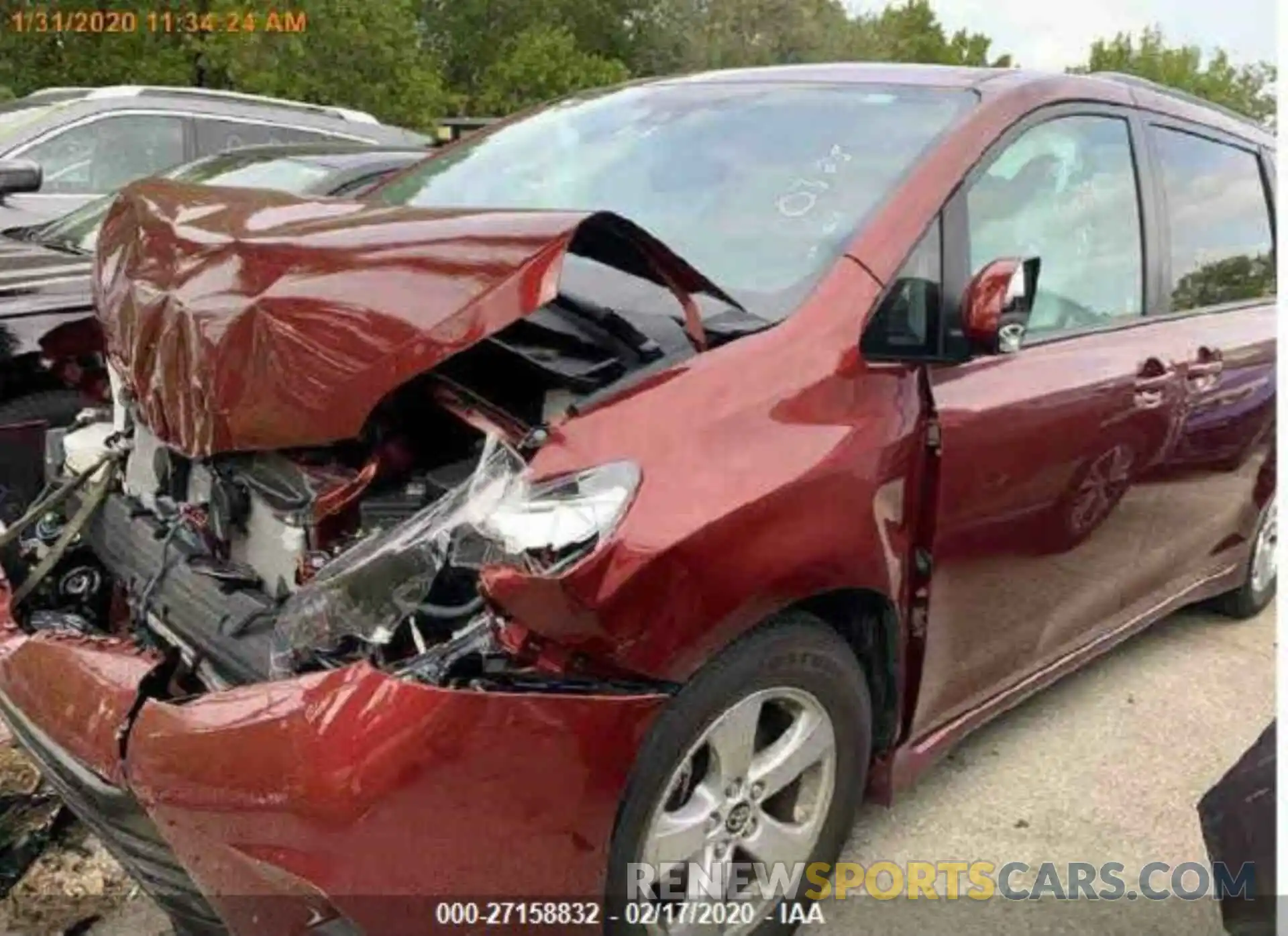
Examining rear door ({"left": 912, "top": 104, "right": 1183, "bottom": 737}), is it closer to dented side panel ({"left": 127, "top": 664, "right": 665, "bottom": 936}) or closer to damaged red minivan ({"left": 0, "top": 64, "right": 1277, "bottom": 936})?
damaged red minivan ({"left": 0, "top": 64, "right": 1277, "bottom": 936})

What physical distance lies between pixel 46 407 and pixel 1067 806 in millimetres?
3240

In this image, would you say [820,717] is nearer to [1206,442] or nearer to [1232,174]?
[1206,442]

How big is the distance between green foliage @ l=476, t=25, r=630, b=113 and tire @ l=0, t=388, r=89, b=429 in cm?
2988

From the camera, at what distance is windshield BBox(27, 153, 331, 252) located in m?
5.18

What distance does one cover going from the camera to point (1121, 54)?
65875mm

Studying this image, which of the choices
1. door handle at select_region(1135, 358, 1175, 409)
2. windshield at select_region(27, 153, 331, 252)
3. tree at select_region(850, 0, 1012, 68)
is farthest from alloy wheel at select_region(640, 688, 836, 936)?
tree at select_region(850, 0, 1012, 68)

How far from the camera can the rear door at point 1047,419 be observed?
2617 millimetres

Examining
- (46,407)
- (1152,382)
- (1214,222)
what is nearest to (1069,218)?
(1152,382)

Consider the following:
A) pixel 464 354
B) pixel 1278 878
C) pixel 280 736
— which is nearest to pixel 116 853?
pixel 280 736

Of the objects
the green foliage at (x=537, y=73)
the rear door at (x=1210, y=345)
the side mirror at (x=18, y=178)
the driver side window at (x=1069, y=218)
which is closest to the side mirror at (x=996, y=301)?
the driver side window at (x=1069, y=218)

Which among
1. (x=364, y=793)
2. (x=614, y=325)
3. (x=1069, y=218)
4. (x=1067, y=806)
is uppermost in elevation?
(x=1069, y=218)

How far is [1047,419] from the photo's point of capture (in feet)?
9.14

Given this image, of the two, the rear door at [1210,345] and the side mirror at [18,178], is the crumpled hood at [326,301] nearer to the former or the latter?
the rear door at [1210,345]
